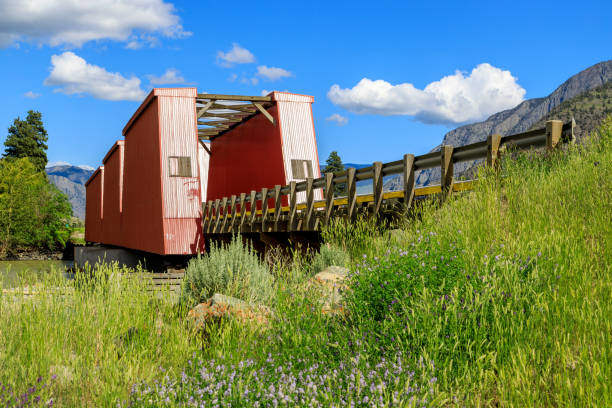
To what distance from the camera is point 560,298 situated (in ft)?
12.8

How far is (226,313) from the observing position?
5.46 metres

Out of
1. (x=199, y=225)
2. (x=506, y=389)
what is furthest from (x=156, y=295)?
(x=199, y=225)

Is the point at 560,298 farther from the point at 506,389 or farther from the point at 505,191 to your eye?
the point at 505,191

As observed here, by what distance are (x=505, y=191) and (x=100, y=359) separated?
4746 mm

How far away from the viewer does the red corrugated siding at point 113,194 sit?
101 feet

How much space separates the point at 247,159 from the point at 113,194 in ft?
38.8

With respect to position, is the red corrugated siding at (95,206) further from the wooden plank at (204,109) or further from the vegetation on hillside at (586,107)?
the vegetation on hillside at (586,107)

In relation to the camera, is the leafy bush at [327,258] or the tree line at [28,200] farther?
the tree line at [28,200]

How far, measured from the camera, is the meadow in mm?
3311

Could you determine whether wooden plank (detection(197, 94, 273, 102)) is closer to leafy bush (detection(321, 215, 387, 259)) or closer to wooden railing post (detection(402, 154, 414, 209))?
leafy bush (detection(321, 215, 387, 259))

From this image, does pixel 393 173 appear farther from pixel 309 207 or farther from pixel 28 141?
pixel 28 141

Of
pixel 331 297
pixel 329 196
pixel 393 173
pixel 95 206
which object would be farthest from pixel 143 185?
pixel 95 206

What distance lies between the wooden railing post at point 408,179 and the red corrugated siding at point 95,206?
32.9 metres

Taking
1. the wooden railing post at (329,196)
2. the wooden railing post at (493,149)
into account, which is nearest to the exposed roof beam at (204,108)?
the wooden railing post at (329,196)
